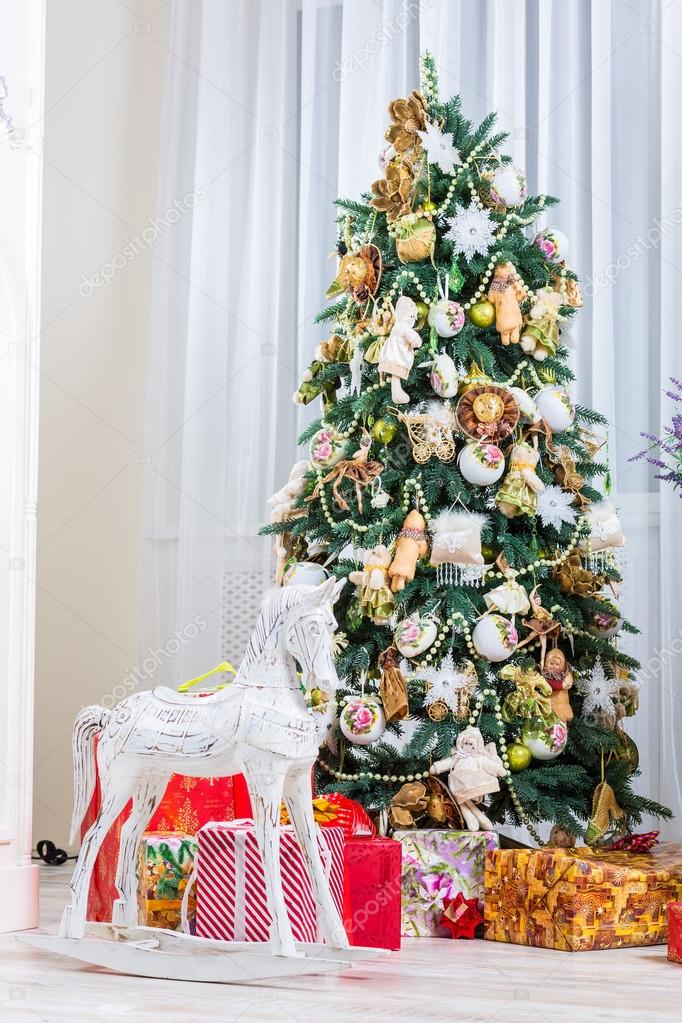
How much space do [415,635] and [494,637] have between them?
17 centimetres

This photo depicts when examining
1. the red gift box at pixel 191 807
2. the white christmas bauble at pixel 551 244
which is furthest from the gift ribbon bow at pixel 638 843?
the white christmas bauble at pixel 551 244

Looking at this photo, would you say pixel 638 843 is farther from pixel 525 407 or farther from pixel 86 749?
pixel 86 749

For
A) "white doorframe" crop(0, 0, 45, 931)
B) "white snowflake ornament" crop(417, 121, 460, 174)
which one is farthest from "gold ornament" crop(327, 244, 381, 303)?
"white doorframe" crop(0, 0, 45, 931)

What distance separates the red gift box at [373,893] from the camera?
7.70 feet

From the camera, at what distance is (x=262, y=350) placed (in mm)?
3906

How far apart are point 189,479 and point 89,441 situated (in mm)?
487

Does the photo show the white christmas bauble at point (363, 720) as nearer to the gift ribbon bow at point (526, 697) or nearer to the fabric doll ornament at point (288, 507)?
the gift ribbon bow at point (526, 697)

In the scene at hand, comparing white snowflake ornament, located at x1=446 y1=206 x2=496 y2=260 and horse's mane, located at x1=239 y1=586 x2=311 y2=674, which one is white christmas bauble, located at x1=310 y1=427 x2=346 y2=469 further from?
horse's mane, located at x1=239 y1=586 x2=311 y2=674

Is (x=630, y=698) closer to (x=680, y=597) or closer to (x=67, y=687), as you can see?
(x=680, y=597)

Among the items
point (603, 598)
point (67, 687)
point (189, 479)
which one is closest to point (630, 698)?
point (603, 598)

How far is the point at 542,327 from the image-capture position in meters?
2.83

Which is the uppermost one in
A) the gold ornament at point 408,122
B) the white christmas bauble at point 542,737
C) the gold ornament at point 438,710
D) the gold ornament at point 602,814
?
the gold ornament at point 408,122

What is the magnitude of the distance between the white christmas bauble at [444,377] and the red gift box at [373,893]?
3.27ft
